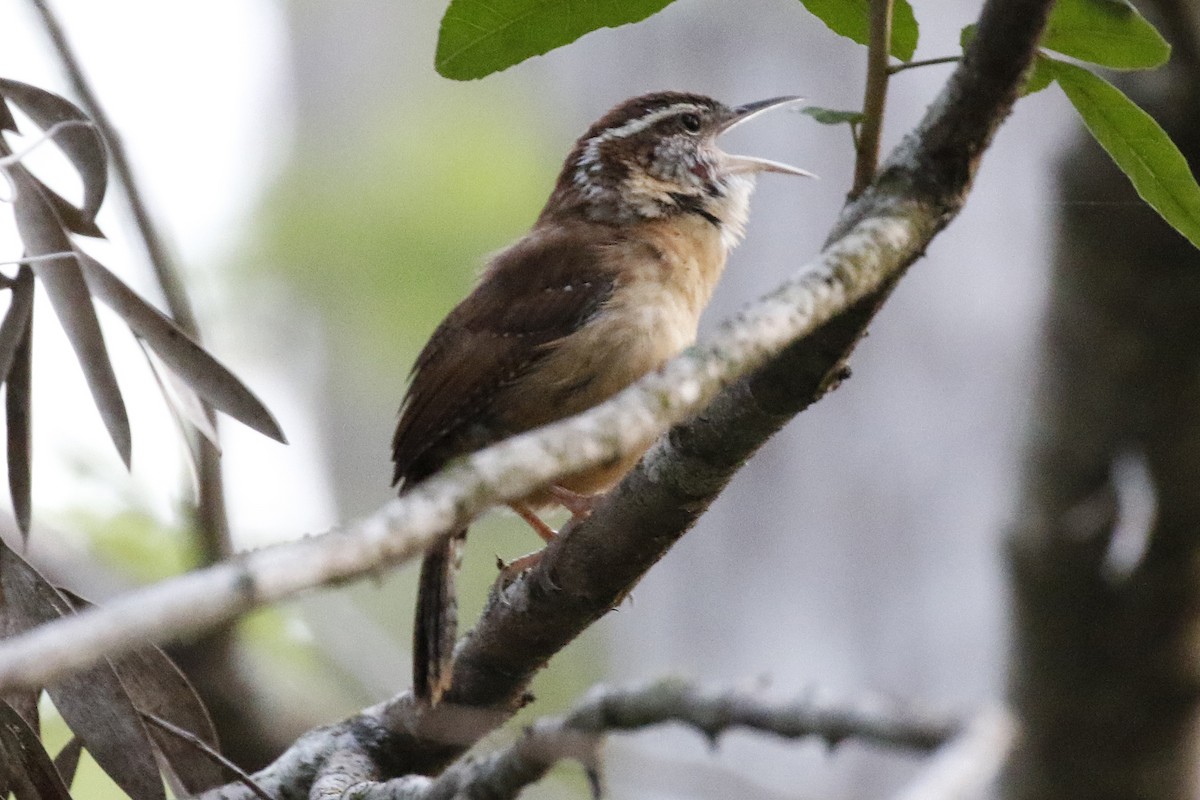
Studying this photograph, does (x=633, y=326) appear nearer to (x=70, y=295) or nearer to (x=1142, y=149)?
(x=70, y=295)

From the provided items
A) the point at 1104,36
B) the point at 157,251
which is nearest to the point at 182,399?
the point at 157,251

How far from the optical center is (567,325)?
11.6 feet

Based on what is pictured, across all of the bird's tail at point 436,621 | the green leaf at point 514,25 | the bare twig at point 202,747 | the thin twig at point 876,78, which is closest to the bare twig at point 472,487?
the thin twig at point 876,78

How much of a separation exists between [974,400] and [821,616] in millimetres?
1076

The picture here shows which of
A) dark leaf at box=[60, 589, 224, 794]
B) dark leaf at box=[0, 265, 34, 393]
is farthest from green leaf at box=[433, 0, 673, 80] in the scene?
dark leaf at box=[60, 589, 224, 794]

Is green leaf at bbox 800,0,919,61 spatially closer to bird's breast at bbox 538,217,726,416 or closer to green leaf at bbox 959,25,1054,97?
green leaf at bbox 959,25,1054,97

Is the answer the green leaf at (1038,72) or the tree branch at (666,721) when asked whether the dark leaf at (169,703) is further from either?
the green leaf at (1038,72)

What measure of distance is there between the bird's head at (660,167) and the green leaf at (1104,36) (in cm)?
214

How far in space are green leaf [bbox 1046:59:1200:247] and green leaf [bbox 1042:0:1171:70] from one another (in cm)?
4

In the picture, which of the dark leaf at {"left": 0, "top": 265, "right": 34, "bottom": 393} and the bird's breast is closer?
the dark leaf at {"left": 0, "top": 265, "right": 34, "bottom": 393}

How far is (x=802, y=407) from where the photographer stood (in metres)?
1.75

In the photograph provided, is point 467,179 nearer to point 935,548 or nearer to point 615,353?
point 935,548

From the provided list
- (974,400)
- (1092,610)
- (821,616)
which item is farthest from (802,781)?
(1092,610)

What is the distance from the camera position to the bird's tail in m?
2.71
